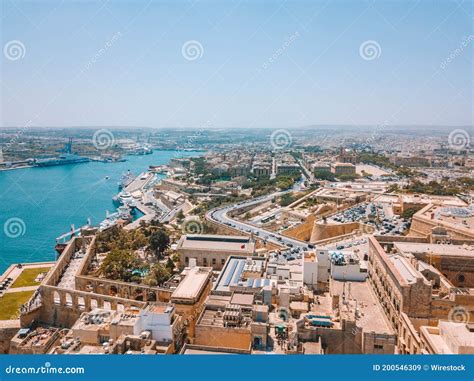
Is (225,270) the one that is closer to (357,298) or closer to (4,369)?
(357,298)

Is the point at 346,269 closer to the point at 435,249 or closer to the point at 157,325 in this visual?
the point at 435,249

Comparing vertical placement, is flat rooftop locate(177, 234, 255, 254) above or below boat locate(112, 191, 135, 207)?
above

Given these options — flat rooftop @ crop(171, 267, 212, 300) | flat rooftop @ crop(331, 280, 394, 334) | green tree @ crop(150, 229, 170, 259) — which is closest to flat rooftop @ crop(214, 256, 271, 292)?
flat rooftop @ crop(171, 267, 212, 300)

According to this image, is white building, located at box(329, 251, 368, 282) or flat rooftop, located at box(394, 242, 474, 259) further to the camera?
flat rooftop, located at box(394, 242, 474, 259)

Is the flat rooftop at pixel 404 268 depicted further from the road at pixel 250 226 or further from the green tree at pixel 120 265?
the green tree at pixel 120 265

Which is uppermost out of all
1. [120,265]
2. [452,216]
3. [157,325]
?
[452,216]

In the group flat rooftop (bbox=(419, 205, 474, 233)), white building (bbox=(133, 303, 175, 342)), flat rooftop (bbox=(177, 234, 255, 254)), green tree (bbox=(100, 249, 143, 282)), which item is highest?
flat rooftop (bbox=(419, 205, 474, 233))

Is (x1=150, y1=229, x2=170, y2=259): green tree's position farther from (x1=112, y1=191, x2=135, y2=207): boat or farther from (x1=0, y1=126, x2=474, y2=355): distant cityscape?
(x1=112, y1=191, x2=135, y2=207): boat

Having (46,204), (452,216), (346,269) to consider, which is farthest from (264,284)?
(46,204)
